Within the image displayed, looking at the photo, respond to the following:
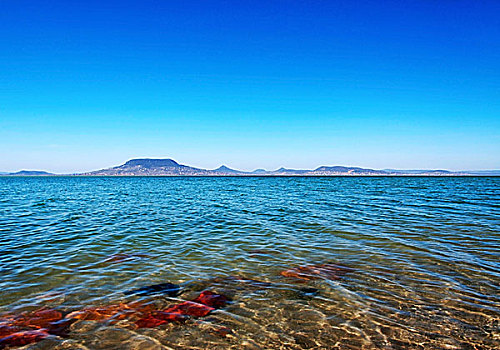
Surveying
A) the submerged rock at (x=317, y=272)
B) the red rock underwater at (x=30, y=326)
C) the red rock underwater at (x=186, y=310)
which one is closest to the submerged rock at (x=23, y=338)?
the red rock underwater at (x=30, y=326)

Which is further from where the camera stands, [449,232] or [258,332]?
[449,232]

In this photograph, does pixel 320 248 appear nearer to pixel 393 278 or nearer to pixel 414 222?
pixel 393 278

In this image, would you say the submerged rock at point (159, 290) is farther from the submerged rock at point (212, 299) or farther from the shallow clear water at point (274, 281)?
the submerged rock at point (212, 299)

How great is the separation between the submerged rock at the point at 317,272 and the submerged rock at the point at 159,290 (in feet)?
9.87

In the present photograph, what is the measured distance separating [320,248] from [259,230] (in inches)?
169

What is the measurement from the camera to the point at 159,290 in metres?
7.41

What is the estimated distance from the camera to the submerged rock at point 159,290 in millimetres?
7215

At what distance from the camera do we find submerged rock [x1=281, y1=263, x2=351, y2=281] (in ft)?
27.0

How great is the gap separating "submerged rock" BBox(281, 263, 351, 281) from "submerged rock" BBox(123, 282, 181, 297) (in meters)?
3.01

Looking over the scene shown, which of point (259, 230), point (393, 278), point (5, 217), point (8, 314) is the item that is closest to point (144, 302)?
point (8, 314)

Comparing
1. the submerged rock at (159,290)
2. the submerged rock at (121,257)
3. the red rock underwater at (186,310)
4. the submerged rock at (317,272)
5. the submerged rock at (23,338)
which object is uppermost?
the submerged rock at (121,257)

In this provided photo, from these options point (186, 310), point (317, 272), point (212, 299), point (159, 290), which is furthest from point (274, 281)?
point (159, 290)

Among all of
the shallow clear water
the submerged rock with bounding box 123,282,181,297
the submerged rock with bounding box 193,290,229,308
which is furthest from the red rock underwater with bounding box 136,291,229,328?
the submerged rock with bounding box 123,282,181,297

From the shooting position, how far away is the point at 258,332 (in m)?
5.48
